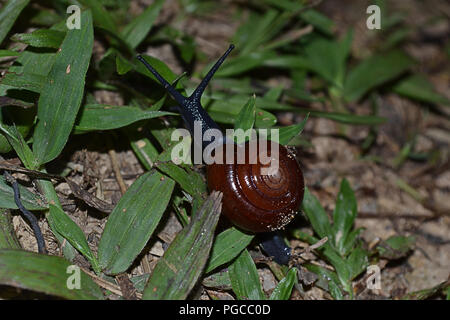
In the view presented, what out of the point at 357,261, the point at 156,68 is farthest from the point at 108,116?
the point at 357,261

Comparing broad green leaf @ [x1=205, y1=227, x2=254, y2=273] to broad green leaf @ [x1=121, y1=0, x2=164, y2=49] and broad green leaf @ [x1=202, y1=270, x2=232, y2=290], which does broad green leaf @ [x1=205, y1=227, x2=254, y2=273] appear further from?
broad green leaf @ [x1=121, y1=0, x2=164, y2=49]

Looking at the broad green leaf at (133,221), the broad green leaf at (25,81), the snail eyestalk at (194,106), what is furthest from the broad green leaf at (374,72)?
the broad green leaf at (25,81)

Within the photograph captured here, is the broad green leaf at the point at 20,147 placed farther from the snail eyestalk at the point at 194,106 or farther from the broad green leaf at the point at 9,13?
the snail eyestalk at the point at 194,106

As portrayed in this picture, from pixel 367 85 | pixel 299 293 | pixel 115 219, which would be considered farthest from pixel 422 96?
pixel 115 219

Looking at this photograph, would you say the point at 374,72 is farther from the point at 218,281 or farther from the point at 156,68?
the point at 218,281

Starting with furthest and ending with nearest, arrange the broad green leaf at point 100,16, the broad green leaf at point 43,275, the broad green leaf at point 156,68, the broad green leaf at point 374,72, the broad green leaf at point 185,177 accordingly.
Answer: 1. the broad green leaf at point 374,72
2. the broad green leaf at point 100,16
3. the broad green leaf at point 156,68
4. the broad green leaf at point 185,177
5. the broad green leaf at point 43,275
